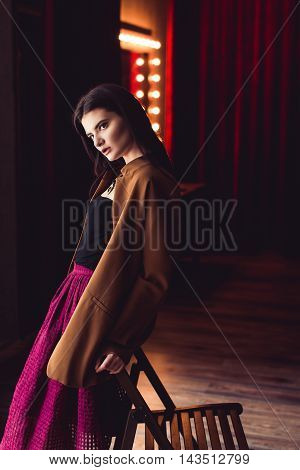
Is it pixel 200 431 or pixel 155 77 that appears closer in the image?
pixel 200 431

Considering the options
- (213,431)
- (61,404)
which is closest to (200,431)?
(213,431)

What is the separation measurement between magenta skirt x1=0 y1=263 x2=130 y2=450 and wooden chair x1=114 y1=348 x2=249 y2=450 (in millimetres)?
67

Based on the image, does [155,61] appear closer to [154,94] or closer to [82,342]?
[154,94]

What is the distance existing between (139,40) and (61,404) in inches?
147

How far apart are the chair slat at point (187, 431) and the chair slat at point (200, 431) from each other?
1.0 inches

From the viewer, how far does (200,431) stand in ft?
4.97

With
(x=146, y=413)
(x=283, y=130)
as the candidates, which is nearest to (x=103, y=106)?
(x=146, y=413)

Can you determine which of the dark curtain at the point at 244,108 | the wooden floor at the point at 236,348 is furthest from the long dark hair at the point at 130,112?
the dark curtain at the point at 244,108

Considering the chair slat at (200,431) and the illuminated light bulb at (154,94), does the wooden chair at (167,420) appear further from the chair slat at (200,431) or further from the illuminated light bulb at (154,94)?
the illuminated light bulb at (154,94)

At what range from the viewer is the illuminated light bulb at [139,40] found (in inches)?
176

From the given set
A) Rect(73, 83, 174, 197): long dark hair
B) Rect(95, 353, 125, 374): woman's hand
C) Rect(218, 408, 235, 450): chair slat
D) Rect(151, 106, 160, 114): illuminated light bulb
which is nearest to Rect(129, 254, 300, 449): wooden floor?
Rect(218, 408, 235, 450): chair slat

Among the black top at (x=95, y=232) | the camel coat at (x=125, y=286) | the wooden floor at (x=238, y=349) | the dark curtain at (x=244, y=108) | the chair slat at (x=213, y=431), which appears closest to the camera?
the camel coat at (x=125, y=286)
